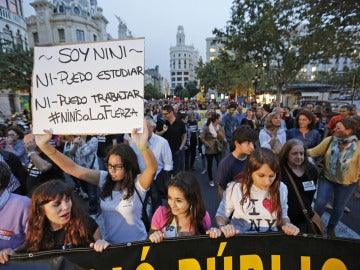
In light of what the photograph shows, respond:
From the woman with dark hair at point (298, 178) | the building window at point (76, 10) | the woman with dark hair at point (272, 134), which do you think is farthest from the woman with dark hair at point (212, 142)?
the building window at point (76, 10)

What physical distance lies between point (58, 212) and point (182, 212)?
3.05ft

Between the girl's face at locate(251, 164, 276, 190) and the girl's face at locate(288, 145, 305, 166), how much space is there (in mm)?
642

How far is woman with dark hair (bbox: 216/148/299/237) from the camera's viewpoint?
2021mm

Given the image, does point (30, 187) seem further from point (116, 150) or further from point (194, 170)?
point (194, 170)

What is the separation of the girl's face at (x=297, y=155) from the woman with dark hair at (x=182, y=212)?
46.2 inches

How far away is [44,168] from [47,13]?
68.7 meters

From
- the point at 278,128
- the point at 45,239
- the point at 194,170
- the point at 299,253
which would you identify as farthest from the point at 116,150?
the point at 194,170

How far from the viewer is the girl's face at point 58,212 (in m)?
1.80

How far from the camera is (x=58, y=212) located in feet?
5.91

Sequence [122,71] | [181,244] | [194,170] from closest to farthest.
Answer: [181,244]
[122,71]
[194,170]

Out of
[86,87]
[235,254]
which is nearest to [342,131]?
[235,254]

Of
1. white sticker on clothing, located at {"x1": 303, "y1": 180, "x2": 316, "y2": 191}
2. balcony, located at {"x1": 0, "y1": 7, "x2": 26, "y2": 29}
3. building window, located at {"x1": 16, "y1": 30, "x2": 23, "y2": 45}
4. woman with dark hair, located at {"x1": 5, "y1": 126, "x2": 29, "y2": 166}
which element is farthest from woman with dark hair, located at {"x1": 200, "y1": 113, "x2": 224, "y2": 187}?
building window, located at {"x1": 16, "y1": 30, "x2": 23, "y2": 45}

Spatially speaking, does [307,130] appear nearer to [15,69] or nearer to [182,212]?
[182,212]

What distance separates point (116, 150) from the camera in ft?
7.30
